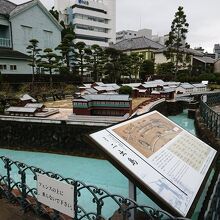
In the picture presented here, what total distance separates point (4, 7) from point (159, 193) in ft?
116

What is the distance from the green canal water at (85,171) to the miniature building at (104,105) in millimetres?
3188

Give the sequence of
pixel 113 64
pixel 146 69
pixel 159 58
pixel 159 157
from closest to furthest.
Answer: pixel 159 157 < pixel 113 64 < pixel 146 69 < pixel 159 58

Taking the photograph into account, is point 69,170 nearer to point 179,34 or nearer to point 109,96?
point 109,96

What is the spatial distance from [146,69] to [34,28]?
2141cm

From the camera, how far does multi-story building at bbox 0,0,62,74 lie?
29.8 m

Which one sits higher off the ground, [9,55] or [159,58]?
[159,58]

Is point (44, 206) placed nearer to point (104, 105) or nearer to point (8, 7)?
point (104, 105)

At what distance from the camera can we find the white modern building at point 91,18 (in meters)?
64.2

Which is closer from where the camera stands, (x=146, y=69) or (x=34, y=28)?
(x=34, y=28)

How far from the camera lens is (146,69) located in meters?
49.1

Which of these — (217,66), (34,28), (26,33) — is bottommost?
(217,66)

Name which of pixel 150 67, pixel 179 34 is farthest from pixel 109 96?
pixel 150 67

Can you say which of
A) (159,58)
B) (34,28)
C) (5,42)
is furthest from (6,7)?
(159,58)

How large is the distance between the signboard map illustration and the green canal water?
3082mm
